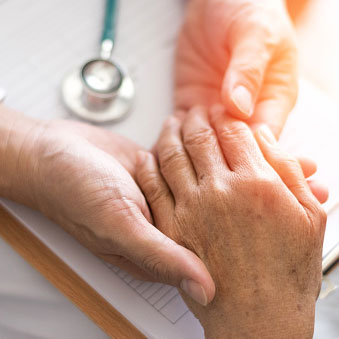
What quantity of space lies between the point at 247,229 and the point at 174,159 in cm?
23

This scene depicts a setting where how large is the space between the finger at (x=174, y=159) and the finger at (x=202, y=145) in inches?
0.6

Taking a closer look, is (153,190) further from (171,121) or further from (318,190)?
(318,190)

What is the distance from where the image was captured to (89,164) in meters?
0.86

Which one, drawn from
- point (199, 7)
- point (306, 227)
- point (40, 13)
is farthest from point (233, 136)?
point (40, 13)

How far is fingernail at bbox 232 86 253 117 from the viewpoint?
0.97 metres

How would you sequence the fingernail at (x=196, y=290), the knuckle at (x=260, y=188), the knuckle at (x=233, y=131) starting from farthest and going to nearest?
1. the knuckle at (x=233, y=131)
2. the knuckle at (x=260, y=188)
3. the fingernail at (x=196, y=290)

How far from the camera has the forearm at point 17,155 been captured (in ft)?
2.97

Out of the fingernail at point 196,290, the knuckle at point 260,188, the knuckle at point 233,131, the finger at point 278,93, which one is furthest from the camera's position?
the finger at point 278,93

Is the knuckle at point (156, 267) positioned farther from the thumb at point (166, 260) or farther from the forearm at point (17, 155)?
the forearm at point (17, 155)

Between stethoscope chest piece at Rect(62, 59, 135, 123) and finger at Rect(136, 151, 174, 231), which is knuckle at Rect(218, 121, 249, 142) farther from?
stethoscope chest piece at Rect(62, 59, 135, 123)

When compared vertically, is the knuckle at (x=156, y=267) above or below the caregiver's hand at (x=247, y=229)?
below

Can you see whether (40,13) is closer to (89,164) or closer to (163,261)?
(89,164)

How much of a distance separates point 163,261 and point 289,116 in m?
0.58

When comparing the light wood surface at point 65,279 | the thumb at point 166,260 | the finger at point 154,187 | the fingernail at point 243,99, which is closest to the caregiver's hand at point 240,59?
the fingernail at point 243,99
